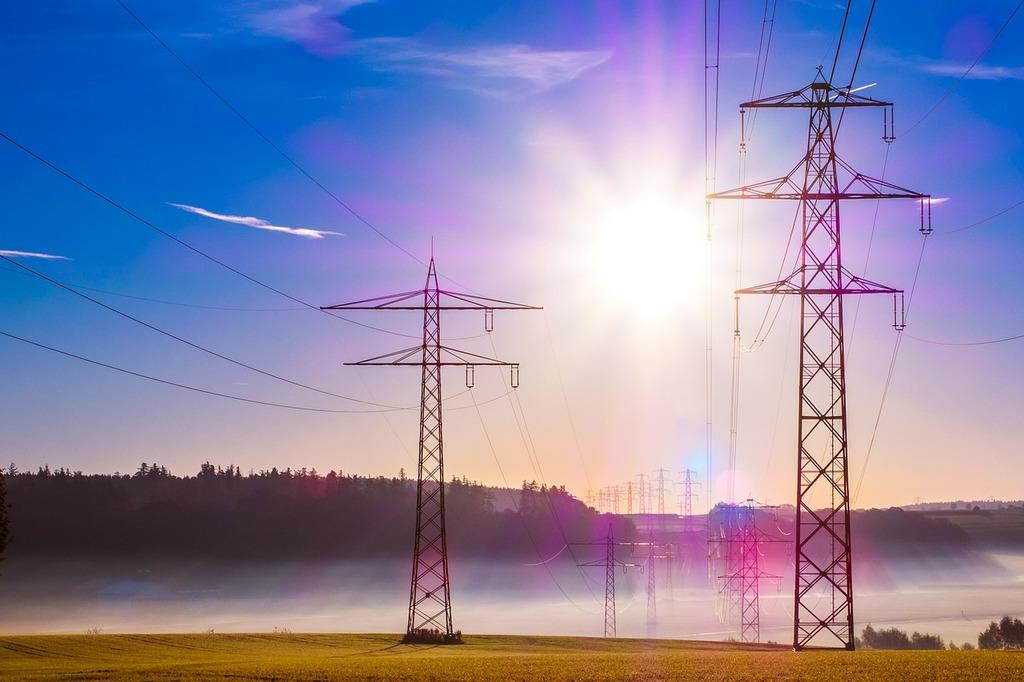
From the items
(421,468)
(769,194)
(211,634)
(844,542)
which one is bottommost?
(211,634)

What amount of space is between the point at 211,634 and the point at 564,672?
50086 millimetres

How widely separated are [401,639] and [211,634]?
1622 cm

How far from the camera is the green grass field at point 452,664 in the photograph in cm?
4622

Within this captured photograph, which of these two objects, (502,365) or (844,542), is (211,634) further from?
(844,542)

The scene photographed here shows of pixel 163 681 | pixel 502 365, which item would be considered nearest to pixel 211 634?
pixel 502 365

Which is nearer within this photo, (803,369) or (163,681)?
(163,681)

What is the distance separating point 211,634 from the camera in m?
Result: 91.5

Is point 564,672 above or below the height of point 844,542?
below

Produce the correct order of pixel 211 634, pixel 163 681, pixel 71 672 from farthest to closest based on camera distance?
pixel 211 634
pixel 71 672
pixel 163 681

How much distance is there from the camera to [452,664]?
54844 mm

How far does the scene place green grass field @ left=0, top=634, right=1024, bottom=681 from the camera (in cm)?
4622

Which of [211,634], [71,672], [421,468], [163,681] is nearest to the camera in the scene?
[163,681]

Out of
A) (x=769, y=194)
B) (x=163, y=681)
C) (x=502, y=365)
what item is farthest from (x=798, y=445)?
(x=163, y=681)

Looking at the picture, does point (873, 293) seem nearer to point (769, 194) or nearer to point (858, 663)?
point (769, 194)
